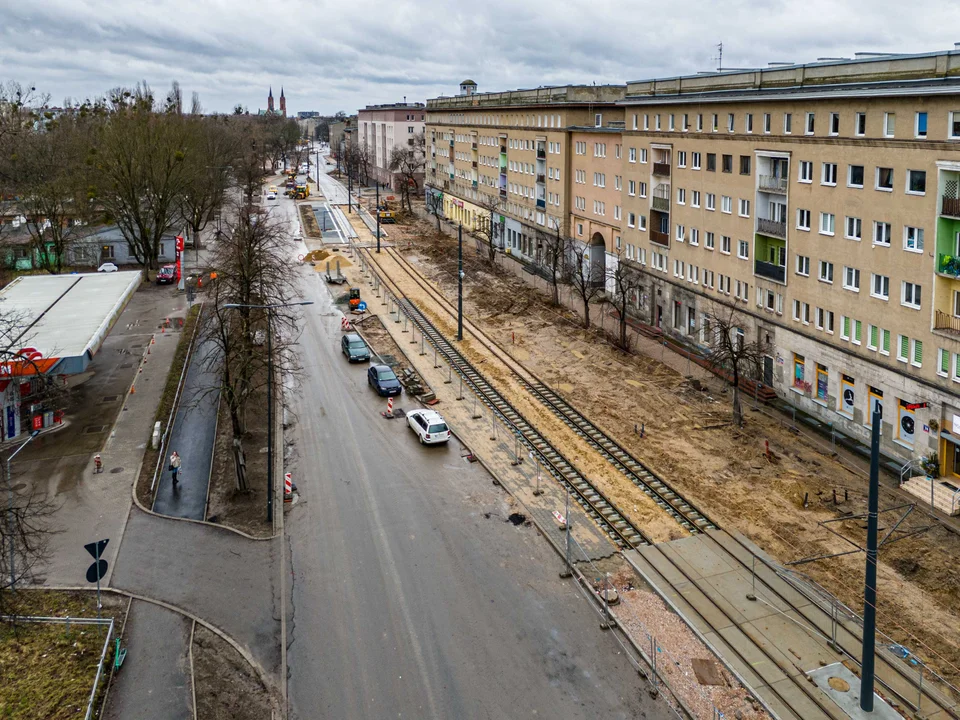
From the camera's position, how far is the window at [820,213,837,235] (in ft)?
112

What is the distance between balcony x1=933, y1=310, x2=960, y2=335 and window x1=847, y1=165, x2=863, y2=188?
6.25 meters

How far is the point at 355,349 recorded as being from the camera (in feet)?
150

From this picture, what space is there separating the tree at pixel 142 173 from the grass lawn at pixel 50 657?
48.8 m

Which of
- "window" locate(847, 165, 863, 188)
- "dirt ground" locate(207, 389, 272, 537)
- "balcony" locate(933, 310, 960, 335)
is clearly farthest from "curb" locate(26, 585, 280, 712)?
"window" locate(847, 165, 863, 188)

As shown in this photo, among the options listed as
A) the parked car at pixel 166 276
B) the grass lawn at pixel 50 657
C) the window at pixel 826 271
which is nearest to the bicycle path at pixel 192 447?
the grass lawn at pixel 50 657

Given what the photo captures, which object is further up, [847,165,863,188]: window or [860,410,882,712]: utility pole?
[847,165,863,188]: window

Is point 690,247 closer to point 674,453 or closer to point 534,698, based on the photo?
point 674,453

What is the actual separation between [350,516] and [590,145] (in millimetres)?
41140

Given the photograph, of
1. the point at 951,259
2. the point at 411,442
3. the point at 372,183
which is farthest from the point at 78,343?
the point at 372,183

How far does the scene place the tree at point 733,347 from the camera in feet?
116

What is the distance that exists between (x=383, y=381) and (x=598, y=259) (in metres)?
27.2

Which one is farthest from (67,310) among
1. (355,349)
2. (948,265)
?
(948,265)

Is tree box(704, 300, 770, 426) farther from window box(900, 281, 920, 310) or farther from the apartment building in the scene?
the apartment building

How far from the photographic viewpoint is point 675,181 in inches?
1848
